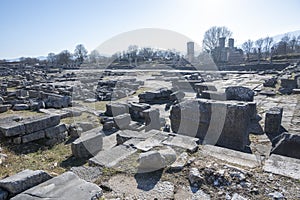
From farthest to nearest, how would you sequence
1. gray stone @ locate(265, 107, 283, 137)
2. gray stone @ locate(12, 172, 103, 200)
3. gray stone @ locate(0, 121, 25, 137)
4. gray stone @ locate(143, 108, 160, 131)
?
gray stone @ locate(143, 108, 160, 131) → gray stone @ locate(265, 107, 283, 137) → gray stone @ locate(0, 121, 25, 137) → gray stone @ locate(12, 172, 103, 200)

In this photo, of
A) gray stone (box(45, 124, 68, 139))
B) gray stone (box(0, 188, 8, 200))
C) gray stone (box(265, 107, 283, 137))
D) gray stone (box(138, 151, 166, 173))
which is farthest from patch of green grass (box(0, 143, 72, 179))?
gray stone (box(265, 107, 283, 137))

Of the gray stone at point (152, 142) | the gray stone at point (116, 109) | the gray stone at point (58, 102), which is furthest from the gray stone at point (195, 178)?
the gray stone at point (58, 102)

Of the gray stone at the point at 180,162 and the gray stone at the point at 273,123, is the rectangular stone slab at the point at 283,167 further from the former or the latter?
the gray stone at the point at 273,123

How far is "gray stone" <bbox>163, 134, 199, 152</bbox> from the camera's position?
460cm

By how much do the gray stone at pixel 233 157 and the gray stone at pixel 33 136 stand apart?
4343mm

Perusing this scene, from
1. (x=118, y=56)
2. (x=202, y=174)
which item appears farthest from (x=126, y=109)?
(x=118, y=56)

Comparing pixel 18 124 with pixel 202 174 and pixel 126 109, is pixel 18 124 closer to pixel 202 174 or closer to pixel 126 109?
pixel 126 109

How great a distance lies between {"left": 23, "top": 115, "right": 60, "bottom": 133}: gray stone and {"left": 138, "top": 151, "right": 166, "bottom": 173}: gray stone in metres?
3.68

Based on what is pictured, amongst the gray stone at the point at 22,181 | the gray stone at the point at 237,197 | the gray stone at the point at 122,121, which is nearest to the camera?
the gray stone at the point at 237,197

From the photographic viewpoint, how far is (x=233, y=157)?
14.2ft

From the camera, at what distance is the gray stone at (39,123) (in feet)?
19.6

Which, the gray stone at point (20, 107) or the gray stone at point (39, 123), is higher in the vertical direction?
the gray stone at point (39, 123)

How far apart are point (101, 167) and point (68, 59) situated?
2462 inches

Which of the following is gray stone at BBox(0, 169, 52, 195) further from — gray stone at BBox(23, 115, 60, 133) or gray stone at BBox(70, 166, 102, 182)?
gray stone at BBox(23, 115, 60, 133)
